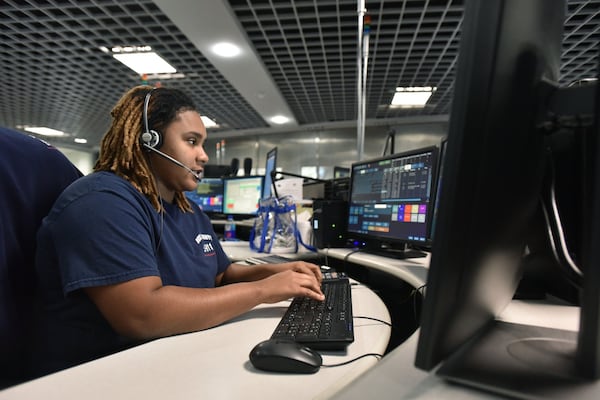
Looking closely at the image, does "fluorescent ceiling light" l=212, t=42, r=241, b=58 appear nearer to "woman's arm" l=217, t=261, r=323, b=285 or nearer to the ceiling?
the ceiling

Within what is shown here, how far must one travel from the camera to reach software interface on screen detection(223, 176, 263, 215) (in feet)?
9.81

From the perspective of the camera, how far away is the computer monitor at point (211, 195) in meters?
3.39

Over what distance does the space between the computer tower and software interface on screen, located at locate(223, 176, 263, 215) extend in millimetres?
1191

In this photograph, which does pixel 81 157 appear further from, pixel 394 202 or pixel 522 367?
pixel 522 367

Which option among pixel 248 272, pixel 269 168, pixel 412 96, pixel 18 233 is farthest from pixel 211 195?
pixel 412 96

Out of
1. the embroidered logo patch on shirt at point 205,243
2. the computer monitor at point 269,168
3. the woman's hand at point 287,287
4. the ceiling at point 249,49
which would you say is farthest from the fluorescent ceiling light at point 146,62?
the woman's hand at point 287,287

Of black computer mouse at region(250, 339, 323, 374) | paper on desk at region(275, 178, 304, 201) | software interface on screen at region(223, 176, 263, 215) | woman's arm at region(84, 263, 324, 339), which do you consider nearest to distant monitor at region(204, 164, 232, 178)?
software interface on screen at region(223, 176, 263, 215)

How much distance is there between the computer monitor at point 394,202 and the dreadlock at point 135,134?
0.89m

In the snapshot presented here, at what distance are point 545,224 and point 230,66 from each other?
4.14 m

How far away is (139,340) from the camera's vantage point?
29.7 inches

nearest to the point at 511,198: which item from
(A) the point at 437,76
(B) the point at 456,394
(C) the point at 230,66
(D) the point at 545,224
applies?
(D) the point at 545,224

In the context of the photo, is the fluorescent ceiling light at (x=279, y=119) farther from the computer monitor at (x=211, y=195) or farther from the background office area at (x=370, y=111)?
the computer monitor at (x=211, y=195)

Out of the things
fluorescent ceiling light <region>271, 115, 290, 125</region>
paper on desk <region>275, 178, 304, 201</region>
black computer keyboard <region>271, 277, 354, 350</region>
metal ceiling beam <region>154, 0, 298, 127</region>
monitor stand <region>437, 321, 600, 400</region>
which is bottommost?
black computer keyboard <region>271, 277, 354, 350</region>

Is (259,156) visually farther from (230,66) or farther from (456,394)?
(456,394)
